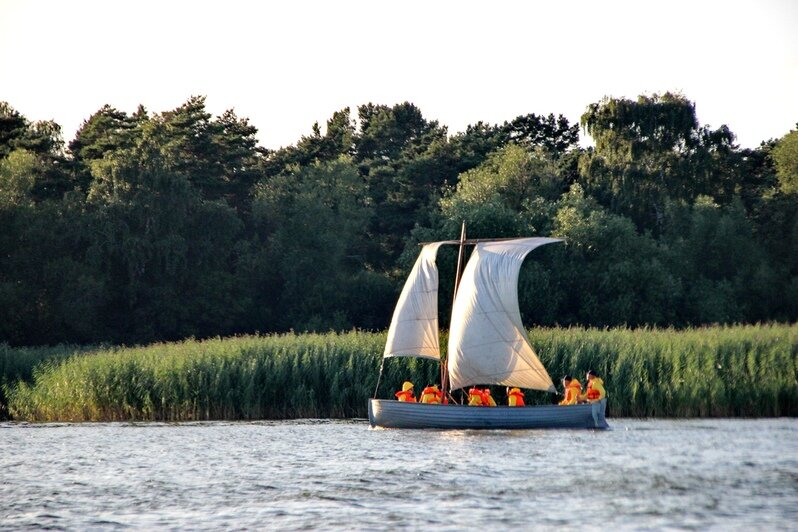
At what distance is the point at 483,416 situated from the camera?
31.3 meters

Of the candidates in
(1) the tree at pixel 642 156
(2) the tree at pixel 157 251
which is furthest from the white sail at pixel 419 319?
(1) the tree at pixel 642 156

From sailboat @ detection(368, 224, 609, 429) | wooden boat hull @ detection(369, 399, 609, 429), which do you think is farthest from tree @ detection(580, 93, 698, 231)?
wooden boat hull @ detection(369, 399, 609, 429)

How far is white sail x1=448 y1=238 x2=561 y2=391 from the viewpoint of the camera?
32.7 metres

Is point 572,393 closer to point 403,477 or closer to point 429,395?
point 429,395

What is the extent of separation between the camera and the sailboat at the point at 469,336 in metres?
31.9

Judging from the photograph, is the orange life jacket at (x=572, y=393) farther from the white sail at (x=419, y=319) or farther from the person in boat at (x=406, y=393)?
the person in boat at (x=406, y=393)

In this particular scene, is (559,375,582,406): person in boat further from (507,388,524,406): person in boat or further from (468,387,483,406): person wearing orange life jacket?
(468,387,483,406): person wearing orange life jacket

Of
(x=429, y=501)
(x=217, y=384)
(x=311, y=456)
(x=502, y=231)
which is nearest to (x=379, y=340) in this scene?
(x=217, y=384)

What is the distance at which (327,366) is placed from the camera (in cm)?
3534

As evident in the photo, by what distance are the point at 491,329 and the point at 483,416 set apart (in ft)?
8.43

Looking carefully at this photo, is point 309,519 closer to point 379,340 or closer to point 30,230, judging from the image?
point 379,340

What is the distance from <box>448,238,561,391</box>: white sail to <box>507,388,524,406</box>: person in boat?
0.62 ft

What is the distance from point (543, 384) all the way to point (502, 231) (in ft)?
94.2

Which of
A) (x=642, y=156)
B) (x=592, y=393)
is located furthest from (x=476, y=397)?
(x=642, y=156)
